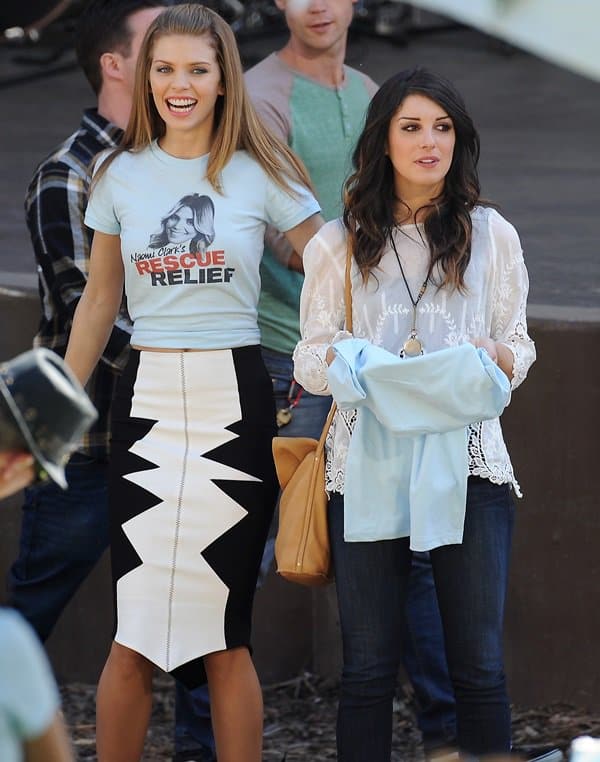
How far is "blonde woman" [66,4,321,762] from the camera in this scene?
3006mm

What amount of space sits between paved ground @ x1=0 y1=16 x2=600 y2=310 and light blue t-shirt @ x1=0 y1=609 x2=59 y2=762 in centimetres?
272

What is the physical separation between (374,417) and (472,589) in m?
0.41

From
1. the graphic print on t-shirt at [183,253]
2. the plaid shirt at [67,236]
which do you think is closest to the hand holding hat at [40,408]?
the graphic print on t-shirt at [183,253]

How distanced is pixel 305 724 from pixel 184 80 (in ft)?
7.03

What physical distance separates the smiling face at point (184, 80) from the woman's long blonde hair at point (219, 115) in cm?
2

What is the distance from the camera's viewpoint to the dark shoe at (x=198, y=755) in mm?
3573

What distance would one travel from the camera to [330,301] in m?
2.89

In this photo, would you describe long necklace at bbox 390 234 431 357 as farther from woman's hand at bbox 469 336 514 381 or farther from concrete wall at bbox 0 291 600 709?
concrete wall at bbox 0 291 600 709

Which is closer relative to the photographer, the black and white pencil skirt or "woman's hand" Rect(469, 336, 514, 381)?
"woman's hand" Rect(469, 336, 514, 381)

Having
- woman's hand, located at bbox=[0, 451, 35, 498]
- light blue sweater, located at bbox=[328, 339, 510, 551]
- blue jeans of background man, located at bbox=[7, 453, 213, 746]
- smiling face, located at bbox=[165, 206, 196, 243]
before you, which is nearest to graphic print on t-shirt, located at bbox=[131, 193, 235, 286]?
smiling face, located at bbox=[165, 206, 196, 243]

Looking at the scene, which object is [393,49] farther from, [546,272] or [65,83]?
[546,272]

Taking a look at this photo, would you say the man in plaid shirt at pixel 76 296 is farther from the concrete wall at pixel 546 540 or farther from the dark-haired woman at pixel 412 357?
the dark-haired woman at pixel 412 357

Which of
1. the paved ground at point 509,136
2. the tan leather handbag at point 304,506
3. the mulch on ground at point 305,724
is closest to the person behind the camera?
the tan leather handbag at point 304,506

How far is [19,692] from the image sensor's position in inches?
55.2
